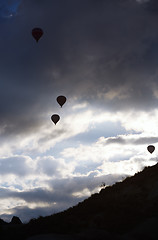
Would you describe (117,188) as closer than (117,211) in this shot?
No

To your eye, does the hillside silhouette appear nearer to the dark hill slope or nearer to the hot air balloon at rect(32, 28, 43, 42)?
the dark hill slope

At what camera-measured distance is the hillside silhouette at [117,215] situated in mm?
24938

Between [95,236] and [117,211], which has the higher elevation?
[117,211]

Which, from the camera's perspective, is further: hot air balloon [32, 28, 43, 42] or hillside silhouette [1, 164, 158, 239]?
hot air balloon [32, 28, 43, 42]

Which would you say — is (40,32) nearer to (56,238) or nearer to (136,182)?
(136,182)

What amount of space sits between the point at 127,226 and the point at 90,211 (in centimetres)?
695

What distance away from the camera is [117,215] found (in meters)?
29.3

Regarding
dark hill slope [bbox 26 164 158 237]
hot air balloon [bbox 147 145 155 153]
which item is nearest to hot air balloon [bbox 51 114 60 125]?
hot air balloon [bbox 147 145 155 153]

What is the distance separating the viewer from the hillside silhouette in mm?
24938

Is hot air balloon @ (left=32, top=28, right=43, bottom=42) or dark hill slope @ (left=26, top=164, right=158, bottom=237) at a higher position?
hot air balloon @ (left=32, top=28, right=43, bottom=42)

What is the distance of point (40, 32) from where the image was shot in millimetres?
54469

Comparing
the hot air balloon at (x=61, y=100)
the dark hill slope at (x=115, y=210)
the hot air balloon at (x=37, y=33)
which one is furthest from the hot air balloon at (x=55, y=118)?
→ the dark hill slope at (x=115, y=210)

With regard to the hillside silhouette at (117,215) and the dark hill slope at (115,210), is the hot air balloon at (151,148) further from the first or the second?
the hillside silhouette at (117,215)

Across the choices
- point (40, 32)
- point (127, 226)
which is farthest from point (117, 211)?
point (40, 32)
